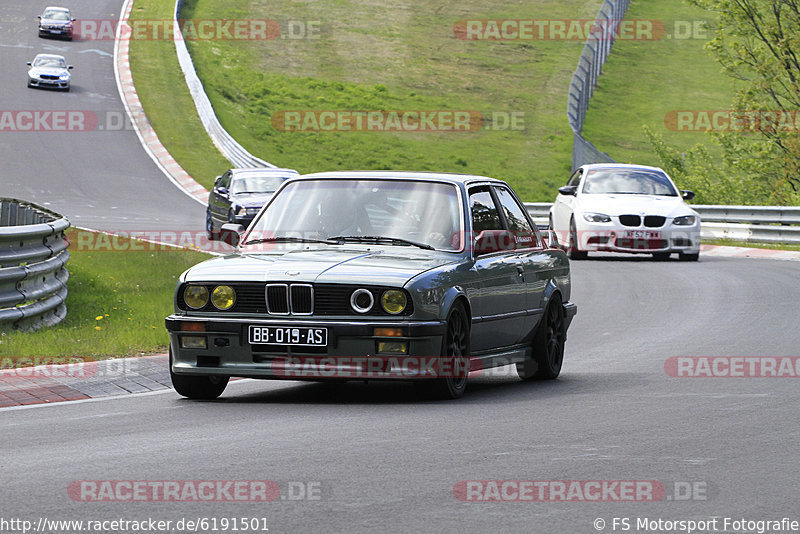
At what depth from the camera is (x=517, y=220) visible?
10.9m

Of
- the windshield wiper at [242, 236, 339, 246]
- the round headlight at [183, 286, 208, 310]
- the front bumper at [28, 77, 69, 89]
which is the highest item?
the windshield wiper at [242, 236, 339, 246]

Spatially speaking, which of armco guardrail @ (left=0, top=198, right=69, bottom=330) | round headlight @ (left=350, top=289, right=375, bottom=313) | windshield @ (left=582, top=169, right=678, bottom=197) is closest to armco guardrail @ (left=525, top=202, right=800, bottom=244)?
windshield @ (left=582, top=169, right=678, bottom=197)

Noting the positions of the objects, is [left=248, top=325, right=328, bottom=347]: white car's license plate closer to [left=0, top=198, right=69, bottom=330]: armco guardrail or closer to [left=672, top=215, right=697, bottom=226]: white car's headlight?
[left=0, top=198, right=69, bottom=330]: armco guardrail

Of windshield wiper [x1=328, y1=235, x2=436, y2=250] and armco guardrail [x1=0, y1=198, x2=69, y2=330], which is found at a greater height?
windshield wiper [x1=328, y1=235, x2=436, y2=250]

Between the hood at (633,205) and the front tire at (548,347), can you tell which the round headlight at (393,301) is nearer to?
the front tire at (548,347)

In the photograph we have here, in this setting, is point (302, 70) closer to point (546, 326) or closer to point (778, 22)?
point (778, 22)

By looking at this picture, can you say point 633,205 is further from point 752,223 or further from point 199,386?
point 199,386

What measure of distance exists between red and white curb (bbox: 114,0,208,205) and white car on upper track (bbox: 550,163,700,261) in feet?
45.5

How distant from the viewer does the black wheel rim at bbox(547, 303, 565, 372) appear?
10.9 meters

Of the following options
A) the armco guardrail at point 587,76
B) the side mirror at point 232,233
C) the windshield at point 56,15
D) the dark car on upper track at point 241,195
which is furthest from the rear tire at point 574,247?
the windshield at point 56,15

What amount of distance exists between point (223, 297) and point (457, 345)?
1.56 meters

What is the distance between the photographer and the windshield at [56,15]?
58.8 m

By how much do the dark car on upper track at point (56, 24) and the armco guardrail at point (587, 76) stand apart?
21.3 m

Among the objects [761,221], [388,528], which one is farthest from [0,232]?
[761,221]
